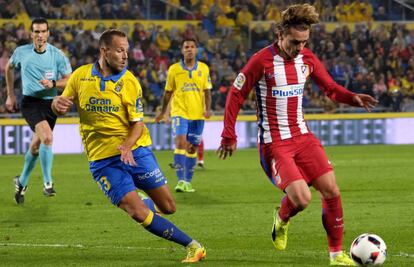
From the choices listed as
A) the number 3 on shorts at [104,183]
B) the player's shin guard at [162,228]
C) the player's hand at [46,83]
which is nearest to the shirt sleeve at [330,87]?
the player's shin guard at [162,228]

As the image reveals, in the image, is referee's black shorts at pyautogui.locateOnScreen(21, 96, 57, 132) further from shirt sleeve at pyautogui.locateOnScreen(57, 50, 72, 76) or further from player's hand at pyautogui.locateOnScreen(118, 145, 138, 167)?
player's hand at pyautogui.locateOnScreen(118, 145, 138, 167)

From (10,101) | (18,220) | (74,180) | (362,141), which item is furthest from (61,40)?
(18,220)

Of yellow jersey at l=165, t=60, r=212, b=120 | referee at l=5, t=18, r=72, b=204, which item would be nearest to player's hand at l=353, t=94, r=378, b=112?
referee at l=5, t=18, r=72, b=204

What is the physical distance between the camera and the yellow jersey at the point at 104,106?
8.63m

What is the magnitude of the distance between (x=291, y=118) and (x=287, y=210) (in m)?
0.83

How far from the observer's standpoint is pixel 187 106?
16.2 metres

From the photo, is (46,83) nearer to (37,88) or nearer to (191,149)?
(37,88)

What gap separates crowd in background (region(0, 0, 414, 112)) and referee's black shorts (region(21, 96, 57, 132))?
1253cm

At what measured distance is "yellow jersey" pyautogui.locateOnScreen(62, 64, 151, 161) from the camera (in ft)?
28.3

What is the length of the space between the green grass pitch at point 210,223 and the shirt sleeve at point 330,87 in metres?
1.41

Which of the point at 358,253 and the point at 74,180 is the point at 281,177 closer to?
the point at 358,253

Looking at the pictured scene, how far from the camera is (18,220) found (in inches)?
471

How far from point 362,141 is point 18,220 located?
18075mm

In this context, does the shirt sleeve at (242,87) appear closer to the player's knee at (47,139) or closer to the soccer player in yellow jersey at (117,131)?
the soccer player in yellow jersey at (117,131)
